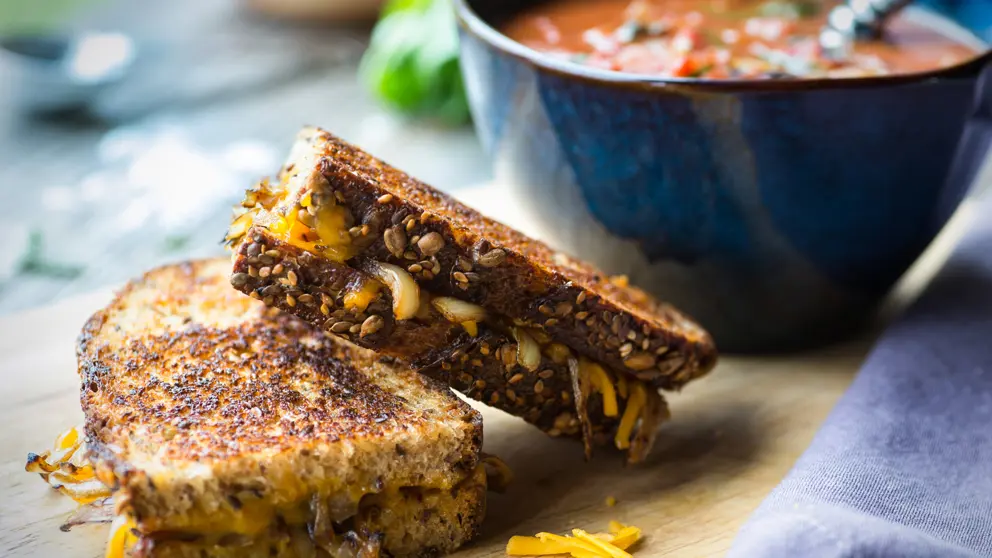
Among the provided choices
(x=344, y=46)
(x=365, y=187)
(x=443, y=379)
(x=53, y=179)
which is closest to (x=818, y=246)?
(x=443, y=379)

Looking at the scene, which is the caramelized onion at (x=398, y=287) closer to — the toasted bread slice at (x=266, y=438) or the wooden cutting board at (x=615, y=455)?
the toasted bread slice at (x=266, y=438)

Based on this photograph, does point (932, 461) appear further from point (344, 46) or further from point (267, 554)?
point (344, 46)

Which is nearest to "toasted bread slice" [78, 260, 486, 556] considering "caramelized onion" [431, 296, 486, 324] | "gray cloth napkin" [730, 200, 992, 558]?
"caramelized onion" [431, 296, 486, 324]

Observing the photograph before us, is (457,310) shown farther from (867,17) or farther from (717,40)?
(867,17)

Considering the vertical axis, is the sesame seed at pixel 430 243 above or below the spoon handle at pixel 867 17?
below

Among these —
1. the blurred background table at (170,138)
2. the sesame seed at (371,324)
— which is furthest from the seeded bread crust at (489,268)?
the blurred background table at (170,138)

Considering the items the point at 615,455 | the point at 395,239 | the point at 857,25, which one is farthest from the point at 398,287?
the point at 857,25

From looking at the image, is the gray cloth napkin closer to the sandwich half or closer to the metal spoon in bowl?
the sandwich half
